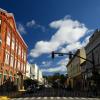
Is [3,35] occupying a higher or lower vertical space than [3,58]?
higher

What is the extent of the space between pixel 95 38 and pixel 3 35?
64.5 ft

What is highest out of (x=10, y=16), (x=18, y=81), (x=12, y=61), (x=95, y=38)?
(x=10, y=16)

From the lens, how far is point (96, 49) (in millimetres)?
55969

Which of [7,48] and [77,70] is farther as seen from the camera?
[77,70]

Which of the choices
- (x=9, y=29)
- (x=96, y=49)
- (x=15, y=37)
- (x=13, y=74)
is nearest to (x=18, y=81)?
(x=13, y=74)

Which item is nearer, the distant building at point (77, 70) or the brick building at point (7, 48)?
the brick building at point (7, 48)

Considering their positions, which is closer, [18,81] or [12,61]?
[12,61]

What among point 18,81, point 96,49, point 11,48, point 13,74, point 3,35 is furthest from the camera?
point 18,81

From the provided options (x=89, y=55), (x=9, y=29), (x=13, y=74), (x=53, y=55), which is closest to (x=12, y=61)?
(x=13, y=74)

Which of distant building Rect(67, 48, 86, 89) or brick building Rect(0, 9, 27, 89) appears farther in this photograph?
distant building Rect(67, 48, 86, 89)

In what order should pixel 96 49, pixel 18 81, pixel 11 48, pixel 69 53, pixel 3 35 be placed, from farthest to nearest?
1. pixel 18 81
2. pixel 11 48
3. pixel 96 49
4. pixel 3 35
5. pixel 69 53

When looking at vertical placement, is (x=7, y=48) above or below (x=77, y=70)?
above

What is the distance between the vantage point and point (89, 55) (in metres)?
65.8

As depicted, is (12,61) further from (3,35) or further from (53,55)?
(53,55)
